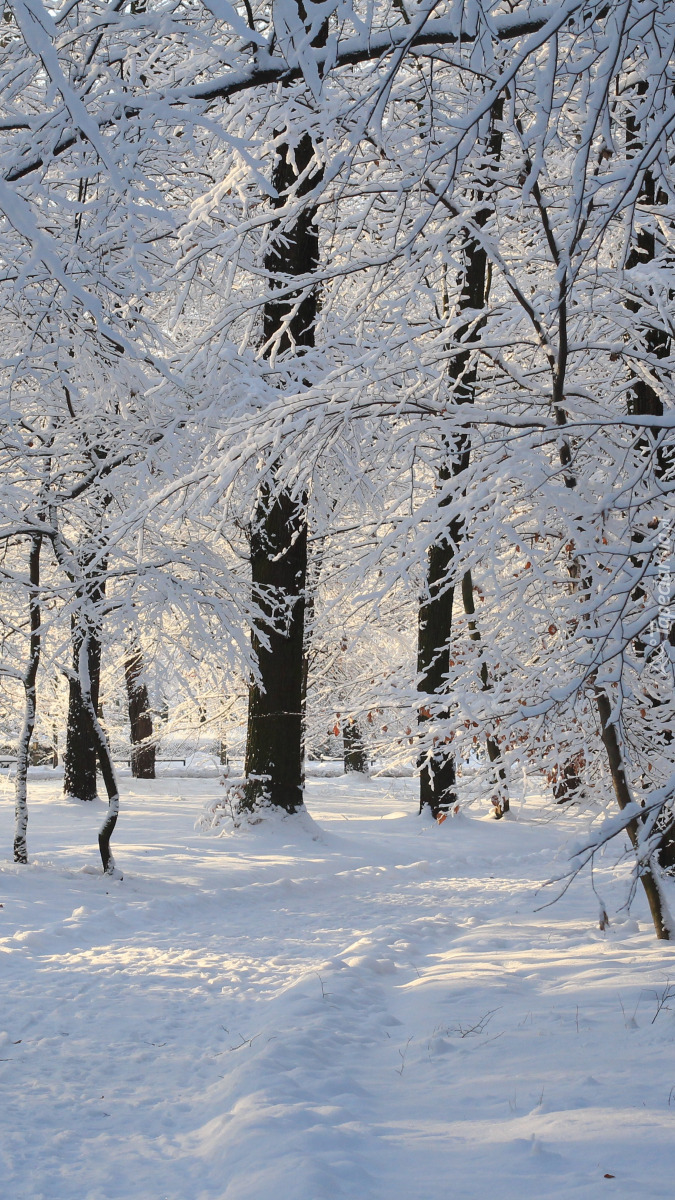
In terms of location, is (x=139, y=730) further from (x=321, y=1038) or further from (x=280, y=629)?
(x=321, y=1038)

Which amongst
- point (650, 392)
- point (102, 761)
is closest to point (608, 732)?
point (650, 392)

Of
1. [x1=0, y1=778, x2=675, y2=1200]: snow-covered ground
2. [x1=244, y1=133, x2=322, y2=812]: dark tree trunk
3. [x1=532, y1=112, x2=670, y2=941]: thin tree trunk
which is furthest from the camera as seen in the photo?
[x1=244, y1=133, x2=322, y2=812]: dark tree trunk

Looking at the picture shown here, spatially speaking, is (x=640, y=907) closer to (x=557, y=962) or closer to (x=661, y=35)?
(x=557, y=962)

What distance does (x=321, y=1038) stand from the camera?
4.36m

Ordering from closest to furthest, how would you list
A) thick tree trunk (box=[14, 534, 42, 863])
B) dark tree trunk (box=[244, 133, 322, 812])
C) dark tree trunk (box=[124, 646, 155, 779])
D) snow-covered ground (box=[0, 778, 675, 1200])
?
snow-covered ground (box=[0, 778, 675, 1200]) → thick tree trunk (box=[14, 534, 42, 863]) → dark tree trunk (box=[244, 133, 322, 812]) → dark tree trunk (box=[124, 646, 155, 779])

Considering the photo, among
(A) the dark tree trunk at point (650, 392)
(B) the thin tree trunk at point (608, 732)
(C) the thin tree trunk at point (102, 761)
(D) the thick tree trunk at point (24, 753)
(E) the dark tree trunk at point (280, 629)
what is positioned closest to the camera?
(B) the thin tree trunk at point (608, 732)

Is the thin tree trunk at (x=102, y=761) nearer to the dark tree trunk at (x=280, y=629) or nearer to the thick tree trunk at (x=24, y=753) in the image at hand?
the thick tree trunk at (x=24, y=753)

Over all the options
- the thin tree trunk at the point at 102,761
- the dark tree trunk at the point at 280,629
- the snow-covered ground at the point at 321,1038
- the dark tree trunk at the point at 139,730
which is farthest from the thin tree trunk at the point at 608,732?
the dark tree trunk at the point at 139,730

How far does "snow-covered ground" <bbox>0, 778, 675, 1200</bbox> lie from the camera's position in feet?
10.1

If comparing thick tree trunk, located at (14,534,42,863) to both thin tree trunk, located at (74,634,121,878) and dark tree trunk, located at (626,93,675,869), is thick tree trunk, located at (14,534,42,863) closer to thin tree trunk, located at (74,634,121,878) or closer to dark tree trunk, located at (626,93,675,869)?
thin tree trunk, located at (74,634,121,878)

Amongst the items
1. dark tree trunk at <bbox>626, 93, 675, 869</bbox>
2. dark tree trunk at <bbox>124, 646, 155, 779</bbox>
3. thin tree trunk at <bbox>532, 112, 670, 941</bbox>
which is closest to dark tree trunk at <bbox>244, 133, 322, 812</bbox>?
dark tree trunk at <bbox>626, 93, 675, 869</bbox>

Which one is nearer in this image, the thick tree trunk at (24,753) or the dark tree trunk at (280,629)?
the thick tree trunk at (24,753)

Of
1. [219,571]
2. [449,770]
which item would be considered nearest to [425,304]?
[219,571]

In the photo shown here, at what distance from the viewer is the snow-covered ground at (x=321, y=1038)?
10.1 ft
